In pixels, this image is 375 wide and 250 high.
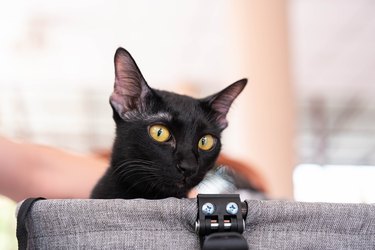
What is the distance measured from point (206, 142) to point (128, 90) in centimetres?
16

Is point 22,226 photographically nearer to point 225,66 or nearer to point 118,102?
point 118,102

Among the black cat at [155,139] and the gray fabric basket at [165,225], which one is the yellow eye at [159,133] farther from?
the gray fabric basket at [165,225]

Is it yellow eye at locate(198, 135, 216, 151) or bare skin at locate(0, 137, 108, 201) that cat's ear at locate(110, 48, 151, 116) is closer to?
yellow eye at locate(198, 135, 216, 151)

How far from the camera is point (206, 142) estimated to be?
0.78 m

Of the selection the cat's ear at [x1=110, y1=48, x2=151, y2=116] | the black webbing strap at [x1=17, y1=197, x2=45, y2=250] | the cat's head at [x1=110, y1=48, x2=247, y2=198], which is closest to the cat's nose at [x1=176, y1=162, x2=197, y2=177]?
the cat's head at [x1=110, y1=48, x2=247, y2=198]

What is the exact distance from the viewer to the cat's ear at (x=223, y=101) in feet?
2.76

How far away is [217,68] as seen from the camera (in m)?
4.28

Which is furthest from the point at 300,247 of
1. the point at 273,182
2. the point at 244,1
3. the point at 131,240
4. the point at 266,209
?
the point at 244,1

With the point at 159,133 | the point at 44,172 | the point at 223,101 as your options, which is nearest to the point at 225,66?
the point at 44,172

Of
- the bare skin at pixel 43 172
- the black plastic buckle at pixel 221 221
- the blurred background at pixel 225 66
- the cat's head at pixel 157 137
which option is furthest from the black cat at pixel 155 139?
the blurred background at pixel 225 66

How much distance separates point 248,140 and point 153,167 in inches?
57.1

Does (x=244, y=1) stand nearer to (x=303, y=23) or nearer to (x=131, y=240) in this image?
(x=303, y=23)

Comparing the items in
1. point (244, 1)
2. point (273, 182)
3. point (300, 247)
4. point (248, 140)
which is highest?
point (244, 1)

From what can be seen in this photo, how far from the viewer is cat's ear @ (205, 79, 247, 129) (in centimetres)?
84
